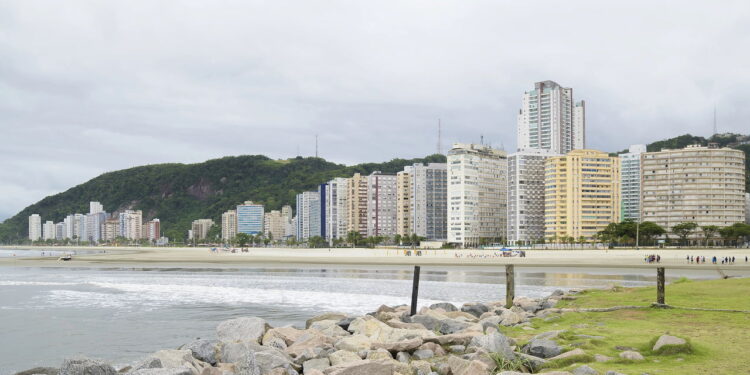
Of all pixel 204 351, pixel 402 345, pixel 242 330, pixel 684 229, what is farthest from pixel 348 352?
pixel 684 229

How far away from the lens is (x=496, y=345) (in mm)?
11891

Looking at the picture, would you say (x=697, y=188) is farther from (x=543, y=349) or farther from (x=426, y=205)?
(x=543, y=349)

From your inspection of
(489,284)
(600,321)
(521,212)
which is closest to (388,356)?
(600,321)

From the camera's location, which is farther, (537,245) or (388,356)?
(537,245)

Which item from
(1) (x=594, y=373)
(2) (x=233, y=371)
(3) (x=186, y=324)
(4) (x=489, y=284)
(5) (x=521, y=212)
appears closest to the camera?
(1) (x=594, y=373)

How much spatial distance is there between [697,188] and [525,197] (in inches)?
1582

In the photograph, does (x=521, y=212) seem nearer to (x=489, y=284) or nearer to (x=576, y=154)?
(x=576, y=154)

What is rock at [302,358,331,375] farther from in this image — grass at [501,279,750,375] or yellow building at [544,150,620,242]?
yellow building at [544,150,620,242]

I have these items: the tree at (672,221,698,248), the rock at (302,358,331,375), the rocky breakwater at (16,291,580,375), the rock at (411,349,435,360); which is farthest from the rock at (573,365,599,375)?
the tree at (672,221,698,248)

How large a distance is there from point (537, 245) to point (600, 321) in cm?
13445

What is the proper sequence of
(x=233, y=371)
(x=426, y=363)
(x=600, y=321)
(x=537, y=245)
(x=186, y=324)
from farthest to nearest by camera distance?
(x=537, y=245) → (x=186, y=324) → (x=600, y=321) → (x=233, y=371) → (x=426, y=363)

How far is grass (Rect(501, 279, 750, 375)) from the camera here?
10.6 m

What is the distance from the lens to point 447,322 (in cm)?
1681

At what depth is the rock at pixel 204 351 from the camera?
14047mm
